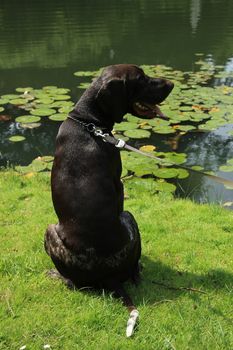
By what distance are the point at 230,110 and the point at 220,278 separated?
6.11m

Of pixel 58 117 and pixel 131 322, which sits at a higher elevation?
pixel 131 322

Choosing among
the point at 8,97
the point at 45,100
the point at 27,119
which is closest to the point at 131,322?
the point at 27,119

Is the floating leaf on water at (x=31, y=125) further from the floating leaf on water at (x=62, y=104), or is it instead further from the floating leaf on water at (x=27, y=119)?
the floating leaf on water at (x=62, y=104)

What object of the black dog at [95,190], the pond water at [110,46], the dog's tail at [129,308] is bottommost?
the pond water at [110,46]

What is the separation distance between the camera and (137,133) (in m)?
8.30

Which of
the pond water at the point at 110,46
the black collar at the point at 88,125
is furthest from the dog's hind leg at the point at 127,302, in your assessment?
the pond water at the point at 110,46

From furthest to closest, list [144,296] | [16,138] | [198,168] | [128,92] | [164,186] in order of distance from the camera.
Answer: [16,138] → [198,168] → [164,186] → [144,296] → [128,92]

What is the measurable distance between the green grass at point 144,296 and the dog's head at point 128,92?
146 centimetres

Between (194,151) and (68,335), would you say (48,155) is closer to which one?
(194,151)

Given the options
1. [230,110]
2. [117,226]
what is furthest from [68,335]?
[230,110]

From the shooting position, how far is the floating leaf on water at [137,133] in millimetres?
8195

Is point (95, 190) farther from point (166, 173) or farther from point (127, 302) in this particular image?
point (166, 173)

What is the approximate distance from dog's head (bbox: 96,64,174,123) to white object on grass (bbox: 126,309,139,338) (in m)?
1.50

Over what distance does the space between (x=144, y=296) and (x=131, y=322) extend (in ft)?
1.69
